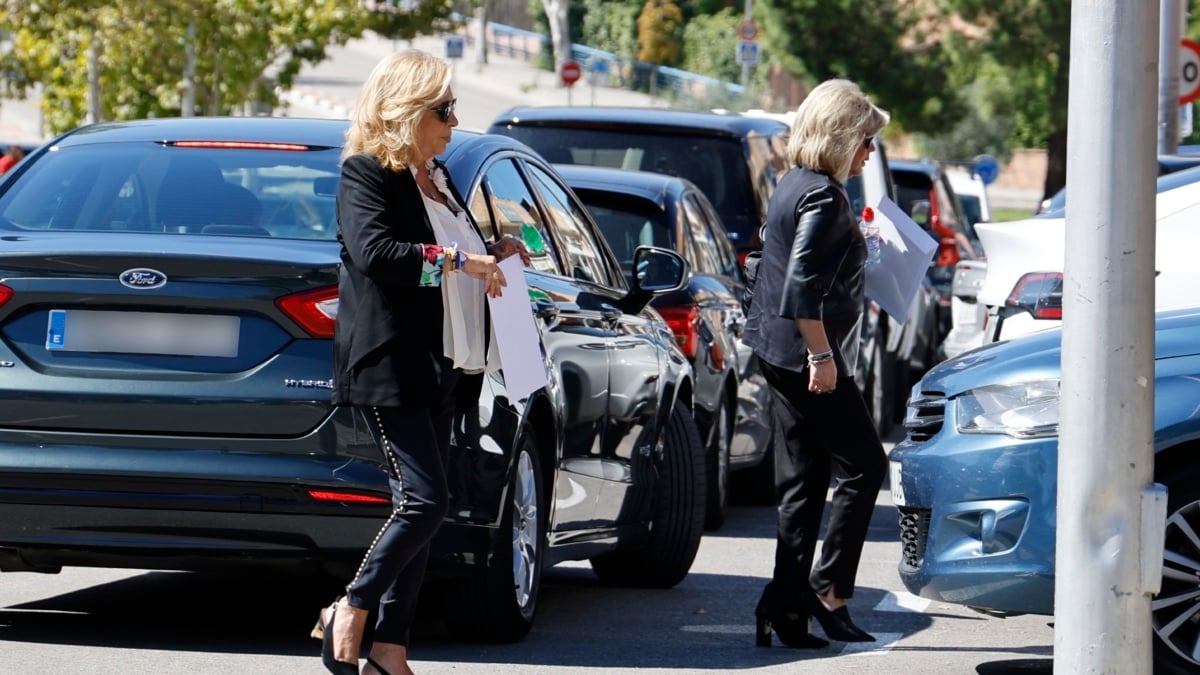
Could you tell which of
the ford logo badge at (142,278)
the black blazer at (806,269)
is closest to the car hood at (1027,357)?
the black blazer at (806,269)

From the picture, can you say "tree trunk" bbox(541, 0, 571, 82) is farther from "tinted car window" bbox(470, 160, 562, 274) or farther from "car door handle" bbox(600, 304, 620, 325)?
"tinted car window" bbox(470, 160, 562, 274)

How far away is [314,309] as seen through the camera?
607 cm

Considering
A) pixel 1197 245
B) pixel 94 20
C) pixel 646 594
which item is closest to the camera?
pixel 646 594

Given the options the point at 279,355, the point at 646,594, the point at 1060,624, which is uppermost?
the point at 279,355

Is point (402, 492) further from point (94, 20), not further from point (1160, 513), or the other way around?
point (94, 20)

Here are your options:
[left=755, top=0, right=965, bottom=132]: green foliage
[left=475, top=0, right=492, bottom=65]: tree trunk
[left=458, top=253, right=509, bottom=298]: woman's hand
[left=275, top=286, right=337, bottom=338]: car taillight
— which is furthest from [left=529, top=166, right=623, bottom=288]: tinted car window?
[left=475, top=0, right=492, bottom=65]: tree trunk

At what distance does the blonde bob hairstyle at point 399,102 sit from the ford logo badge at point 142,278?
949 mm

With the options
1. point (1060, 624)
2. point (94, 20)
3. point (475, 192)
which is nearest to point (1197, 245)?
point (475, 192)

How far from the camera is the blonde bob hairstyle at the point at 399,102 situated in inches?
214

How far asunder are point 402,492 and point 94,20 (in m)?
22.8

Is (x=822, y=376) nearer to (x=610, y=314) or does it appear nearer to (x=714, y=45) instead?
(x=610, y=314)

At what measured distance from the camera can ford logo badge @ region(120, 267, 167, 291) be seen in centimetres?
612

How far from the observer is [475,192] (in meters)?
6.75

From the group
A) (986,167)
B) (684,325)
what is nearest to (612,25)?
(986,167)
